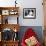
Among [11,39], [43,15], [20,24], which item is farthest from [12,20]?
[43,15]

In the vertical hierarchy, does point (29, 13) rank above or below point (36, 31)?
above

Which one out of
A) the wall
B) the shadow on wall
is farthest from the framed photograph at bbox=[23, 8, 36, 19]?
the shadow on wall

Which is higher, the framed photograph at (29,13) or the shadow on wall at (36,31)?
the framed photograph at (29,13)

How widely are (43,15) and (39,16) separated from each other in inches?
8.0

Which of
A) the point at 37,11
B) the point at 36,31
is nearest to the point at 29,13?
the point at 37,11

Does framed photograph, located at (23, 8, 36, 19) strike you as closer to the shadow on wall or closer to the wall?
the wall

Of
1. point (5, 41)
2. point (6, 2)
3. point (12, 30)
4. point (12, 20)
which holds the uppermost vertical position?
point (6, 2)

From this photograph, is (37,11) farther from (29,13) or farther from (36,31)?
(36,31)

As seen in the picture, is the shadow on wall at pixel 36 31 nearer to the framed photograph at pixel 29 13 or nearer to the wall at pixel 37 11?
the wall at pixel 37 11

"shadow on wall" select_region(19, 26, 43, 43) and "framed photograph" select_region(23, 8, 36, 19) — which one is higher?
"framed photograph" select_region(23, 8, 36, 19)

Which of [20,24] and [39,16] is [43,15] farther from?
[20,24]

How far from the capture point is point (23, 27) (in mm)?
5488

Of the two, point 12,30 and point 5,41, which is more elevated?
point 12,30

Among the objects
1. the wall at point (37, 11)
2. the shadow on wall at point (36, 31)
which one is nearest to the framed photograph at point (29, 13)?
the wall at point (37, 11)
